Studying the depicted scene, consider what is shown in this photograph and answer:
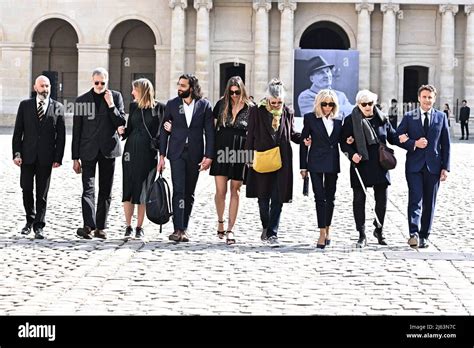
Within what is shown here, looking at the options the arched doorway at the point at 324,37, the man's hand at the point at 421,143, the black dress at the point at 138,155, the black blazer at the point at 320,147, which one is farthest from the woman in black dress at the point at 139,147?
the arched doorway at the point at 324,37

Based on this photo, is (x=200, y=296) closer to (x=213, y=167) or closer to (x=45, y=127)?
(x=213, y=167)

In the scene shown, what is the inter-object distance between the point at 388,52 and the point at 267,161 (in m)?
39.1

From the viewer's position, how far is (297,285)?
1073 cm

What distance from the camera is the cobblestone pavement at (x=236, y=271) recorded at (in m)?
9.60

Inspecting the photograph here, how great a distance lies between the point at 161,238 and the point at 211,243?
30.2 inches

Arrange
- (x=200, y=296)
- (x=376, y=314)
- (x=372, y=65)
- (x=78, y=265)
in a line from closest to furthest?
1. (x=376, y=314)
2. (x=200, y=296)
3. (x=78, y=265)
4. (x=372, y=65)

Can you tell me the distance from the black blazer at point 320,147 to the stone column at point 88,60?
1554 inches

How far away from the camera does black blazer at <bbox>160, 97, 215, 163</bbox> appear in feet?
46.2

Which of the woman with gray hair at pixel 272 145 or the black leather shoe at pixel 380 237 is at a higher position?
the woman with gray hair at pixel 272 145

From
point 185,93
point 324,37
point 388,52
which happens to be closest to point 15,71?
point 324,37

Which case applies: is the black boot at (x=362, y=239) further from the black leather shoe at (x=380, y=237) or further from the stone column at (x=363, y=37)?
the stone column at (x=363, y=37)

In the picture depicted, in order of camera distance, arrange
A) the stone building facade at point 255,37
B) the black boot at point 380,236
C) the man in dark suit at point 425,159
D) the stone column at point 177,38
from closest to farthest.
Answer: the man in dark suit at point 425,159 → the black boot at point 380,236 → the stone column at point 177,38 → the stone building facade at point 255,37

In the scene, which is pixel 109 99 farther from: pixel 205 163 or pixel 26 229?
pixel 26 229

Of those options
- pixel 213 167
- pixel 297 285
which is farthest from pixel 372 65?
pixel 297 285
